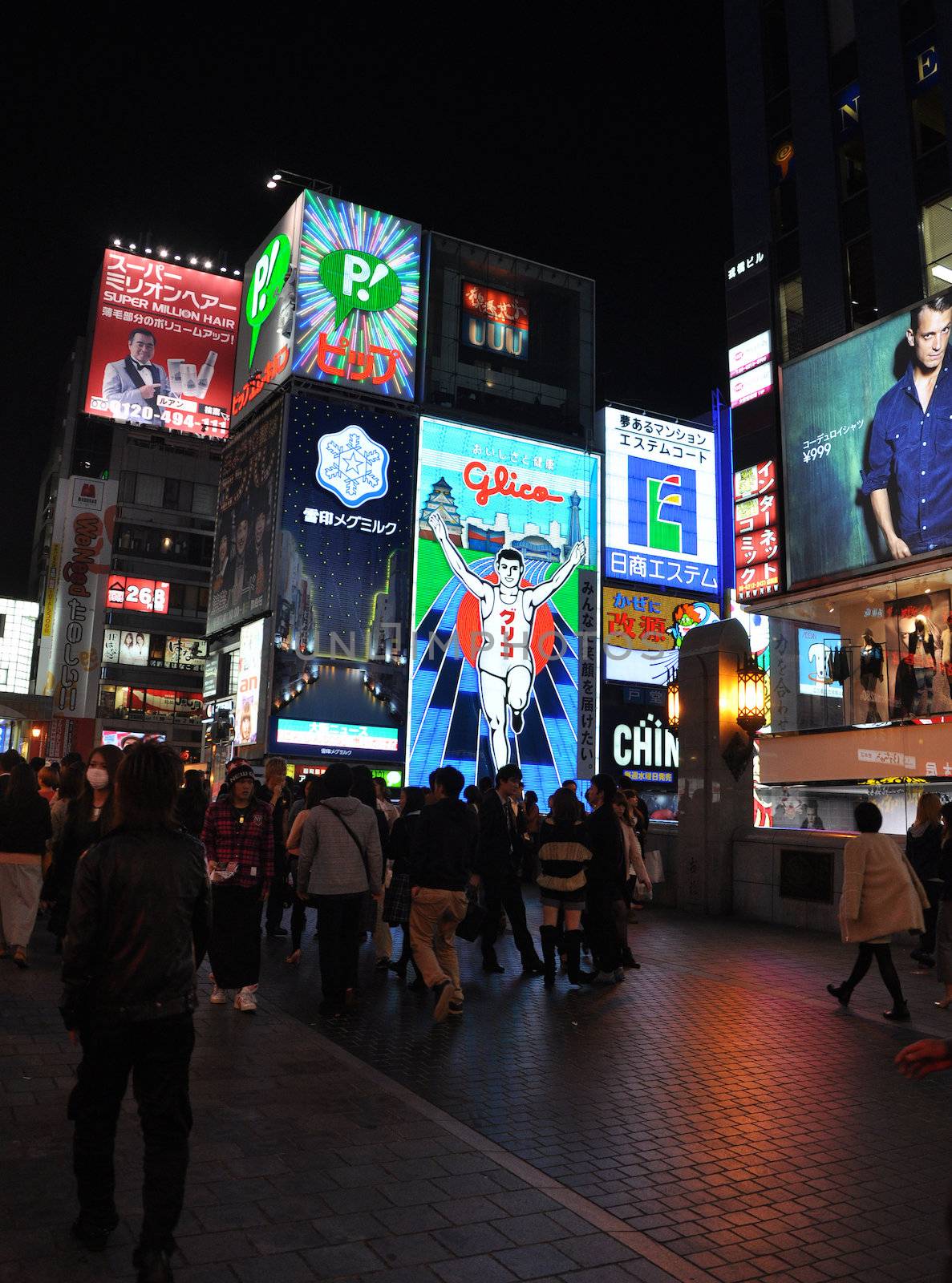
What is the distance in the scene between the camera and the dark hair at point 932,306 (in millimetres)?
22438

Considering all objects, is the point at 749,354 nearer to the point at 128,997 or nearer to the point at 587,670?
the point at 587,670

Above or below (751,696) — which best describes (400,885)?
below

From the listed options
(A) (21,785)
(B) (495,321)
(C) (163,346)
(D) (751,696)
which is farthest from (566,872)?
(C) (163,346)

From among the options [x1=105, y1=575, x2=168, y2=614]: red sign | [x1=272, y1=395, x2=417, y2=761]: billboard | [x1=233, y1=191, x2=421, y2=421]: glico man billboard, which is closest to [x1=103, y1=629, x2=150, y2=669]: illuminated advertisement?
Result: [x1=105, y1=575, x2=168, y2=614]: red sign

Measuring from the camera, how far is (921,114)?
25.1 meters

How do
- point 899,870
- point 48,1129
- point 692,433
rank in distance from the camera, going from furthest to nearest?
point 692,433 → point 899,870 → point 48,1129

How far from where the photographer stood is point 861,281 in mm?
26219

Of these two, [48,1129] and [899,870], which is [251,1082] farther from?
[899,870]

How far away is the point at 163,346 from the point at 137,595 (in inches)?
499

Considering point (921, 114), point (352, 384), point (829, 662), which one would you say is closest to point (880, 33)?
point (921, 114)

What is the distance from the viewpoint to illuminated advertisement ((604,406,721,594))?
4409 cm

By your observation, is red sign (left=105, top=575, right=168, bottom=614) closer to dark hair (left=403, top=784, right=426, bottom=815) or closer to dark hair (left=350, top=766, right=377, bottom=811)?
dark hair (left=350, top=766, right=377, bottom=811)

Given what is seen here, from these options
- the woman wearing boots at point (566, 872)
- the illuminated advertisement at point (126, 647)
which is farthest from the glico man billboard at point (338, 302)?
the woman wearing boots at point (566, 872)

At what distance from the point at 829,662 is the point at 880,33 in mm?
16065
